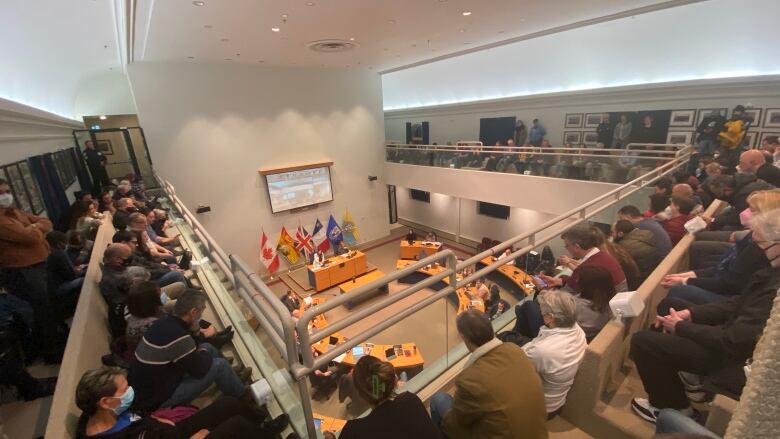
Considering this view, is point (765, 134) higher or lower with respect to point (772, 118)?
lower

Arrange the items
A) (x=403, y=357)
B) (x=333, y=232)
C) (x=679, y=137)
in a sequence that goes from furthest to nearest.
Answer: (x=333, y=232) < (x=679, y=137) < (x=403, y=357)

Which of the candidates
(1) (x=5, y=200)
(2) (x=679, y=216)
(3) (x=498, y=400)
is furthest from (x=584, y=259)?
(1) (x=5, y=200)

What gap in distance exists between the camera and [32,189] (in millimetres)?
4918

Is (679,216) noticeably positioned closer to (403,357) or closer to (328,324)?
(328,324)

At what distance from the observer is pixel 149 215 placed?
17.6 ft

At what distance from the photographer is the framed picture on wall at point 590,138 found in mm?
10367

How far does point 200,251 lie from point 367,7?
4.54m

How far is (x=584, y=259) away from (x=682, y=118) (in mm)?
8647

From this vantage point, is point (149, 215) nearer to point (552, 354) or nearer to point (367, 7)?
point (367, 7)

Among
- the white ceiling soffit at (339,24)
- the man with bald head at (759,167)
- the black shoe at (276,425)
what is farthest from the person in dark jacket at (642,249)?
the white ceiling soffit at (339,24)

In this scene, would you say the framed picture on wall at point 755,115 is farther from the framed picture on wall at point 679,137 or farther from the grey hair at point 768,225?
the grey hair at point 768,225

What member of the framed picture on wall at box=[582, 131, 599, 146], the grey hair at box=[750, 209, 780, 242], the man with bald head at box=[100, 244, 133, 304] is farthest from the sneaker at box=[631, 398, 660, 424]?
the framed picture on wall at box=[582, 131, 599, 146]

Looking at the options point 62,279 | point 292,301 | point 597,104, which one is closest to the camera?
point 62,279

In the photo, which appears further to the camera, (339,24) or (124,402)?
(339,24)
